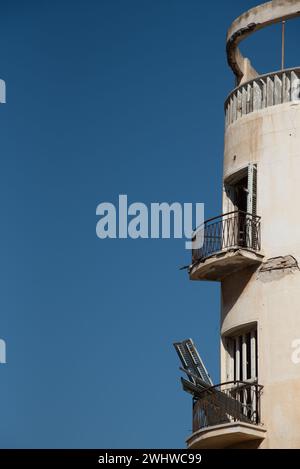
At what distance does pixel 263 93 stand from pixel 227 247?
199 inches

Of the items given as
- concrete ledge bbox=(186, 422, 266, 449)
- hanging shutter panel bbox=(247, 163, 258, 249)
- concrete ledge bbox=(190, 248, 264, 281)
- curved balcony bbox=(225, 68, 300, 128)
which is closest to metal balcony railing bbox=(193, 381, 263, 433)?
concrete ledge bbox=(186, 422, 266, 449)

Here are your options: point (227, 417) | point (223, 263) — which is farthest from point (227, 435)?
point (223, 263)

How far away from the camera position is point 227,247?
48.4m

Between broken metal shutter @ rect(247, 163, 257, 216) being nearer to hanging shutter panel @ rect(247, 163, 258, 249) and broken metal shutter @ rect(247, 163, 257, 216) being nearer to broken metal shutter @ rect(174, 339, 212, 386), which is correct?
hanging shutter panel @ rect(247, 163, 258, 249)

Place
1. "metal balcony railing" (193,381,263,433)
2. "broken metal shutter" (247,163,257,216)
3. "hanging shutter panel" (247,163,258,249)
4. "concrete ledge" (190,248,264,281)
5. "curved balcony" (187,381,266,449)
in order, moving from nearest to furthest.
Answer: "curved balcony" (187,381,266,449)
"metal balcony railing" (193,381,263,433)
"concrete ledge" (190,248,264,281)
"hanging shutter panel" (247,163,258,249)
"broken metal shutter" (247,163,257,216)

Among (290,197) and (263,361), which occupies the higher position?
(290,197)

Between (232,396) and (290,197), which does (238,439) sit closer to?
(232,396)

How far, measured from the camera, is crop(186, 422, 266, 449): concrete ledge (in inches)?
1822

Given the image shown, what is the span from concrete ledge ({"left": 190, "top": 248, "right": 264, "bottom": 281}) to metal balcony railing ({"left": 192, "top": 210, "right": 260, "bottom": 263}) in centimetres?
22

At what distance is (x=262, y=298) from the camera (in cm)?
4809

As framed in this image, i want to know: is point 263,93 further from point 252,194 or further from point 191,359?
point 191,359
